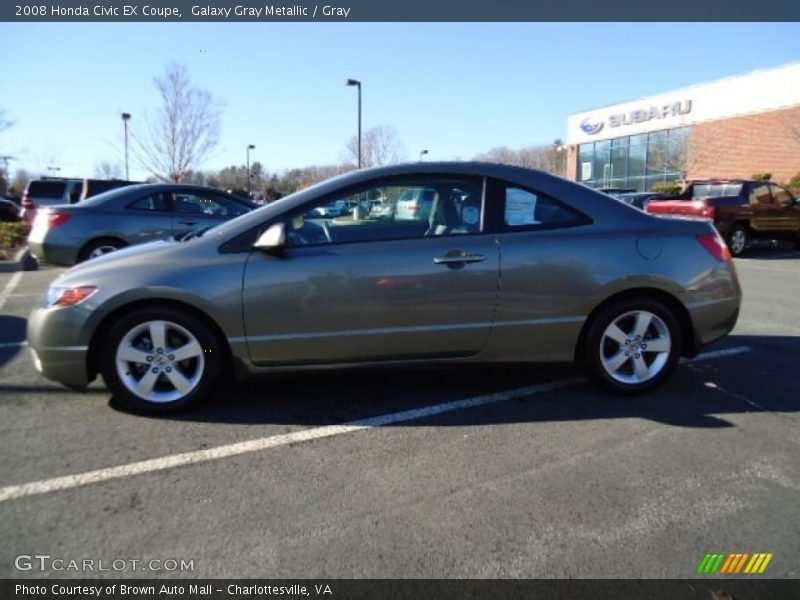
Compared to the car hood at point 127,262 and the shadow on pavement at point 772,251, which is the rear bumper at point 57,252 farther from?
the shadow on pavement at point 772,251

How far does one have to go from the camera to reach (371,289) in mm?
3676

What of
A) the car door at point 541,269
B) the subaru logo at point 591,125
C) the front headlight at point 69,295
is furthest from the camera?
the subaru logo at point 591,125

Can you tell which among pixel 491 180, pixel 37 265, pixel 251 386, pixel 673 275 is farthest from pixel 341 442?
pixel 37 265

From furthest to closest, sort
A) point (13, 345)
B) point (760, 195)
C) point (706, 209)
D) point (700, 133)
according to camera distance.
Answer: point (700, 133) → point (760, 195) → point (706, 209) → point (13, 345)

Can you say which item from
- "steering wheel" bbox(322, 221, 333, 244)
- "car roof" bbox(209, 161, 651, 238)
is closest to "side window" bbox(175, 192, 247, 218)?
"car roof" bbox(209, 161, 651, 238)

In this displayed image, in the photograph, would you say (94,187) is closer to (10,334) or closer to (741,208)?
(10,334)

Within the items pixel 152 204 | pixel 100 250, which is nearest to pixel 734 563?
pixel 152 204

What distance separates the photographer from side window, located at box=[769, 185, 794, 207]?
14.7 m

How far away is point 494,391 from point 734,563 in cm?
203

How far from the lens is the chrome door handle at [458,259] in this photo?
12.2 feet

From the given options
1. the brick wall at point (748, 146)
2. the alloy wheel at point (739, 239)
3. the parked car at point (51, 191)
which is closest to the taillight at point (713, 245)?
the alloy wheel at point (739, 239)

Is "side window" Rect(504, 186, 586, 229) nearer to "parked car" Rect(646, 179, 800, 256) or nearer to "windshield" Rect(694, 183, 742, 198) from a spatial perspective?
"parked car" Rect(646, 179, 800, 256)

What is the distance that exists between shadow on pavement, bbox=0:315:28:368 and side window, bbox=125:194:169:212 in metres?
2.58

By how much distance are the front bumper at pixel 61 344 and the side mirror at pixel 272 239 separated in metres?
1.18
